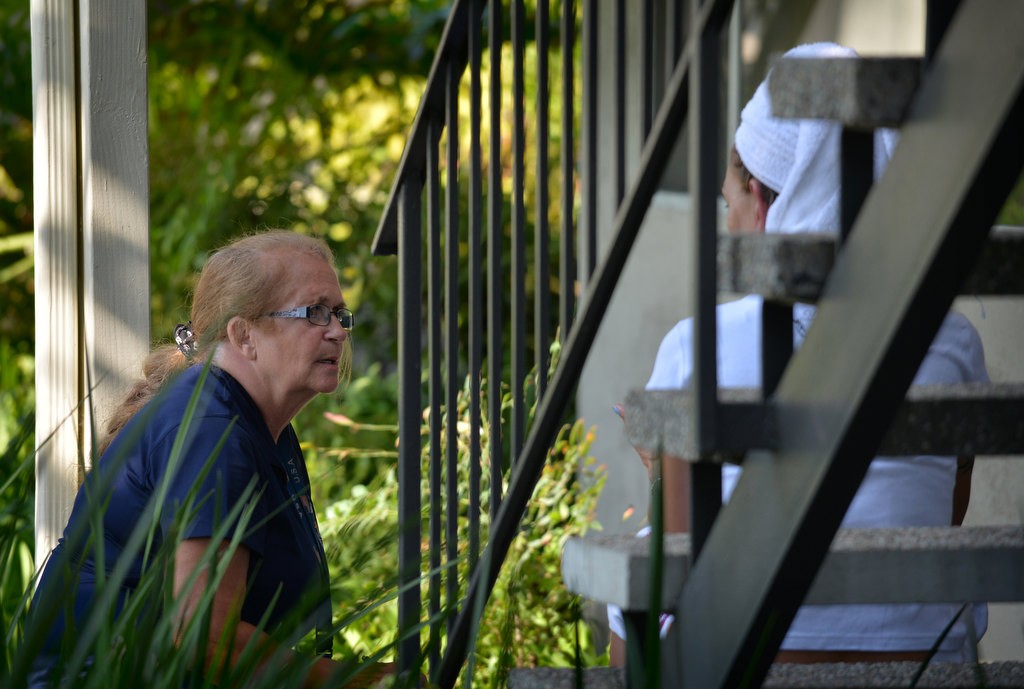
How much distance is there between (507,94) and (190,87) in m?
1.81

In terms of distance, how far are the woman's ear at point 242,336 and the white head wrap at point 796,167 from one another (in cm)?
106

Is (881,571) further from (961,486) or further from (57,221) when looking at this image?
(57,221)

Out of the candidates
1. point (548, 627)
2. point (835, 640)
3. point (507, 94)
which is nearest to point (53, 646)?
point (835, 640)

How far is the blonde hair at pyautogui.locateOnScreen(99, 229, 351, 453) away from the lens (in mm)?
2668

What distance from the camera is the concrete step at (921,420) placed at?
1.62 metres

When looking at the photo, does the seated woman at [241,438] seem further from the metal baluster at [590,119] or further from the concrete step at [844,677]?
the metal baluster at [590,119]

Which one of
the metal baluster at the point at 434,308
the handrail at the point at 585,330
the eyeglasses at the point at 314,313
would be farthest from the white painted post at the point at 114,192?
the handrail at the point at 585,330

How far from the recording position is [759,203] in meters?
2.19

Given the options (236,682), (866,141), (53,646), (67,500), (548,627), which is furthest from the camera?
(548,627)

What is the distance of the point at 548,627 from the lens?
4.11 meters

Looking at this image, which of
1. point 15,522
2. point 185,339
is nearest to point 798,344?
point 15,522

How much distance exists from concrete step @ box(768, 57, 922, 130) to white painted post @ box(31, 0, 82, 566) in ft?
5.81

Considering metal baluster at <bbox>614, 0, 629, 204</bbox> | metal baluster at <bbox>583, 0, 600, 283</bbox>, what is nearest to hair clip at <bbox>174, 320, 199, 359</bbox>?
metal baluster at <bbox>583, 0, 600, 283</bbox>

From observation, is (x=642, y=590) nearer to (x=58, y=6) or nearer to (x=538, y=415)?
(x=538, y=415)
